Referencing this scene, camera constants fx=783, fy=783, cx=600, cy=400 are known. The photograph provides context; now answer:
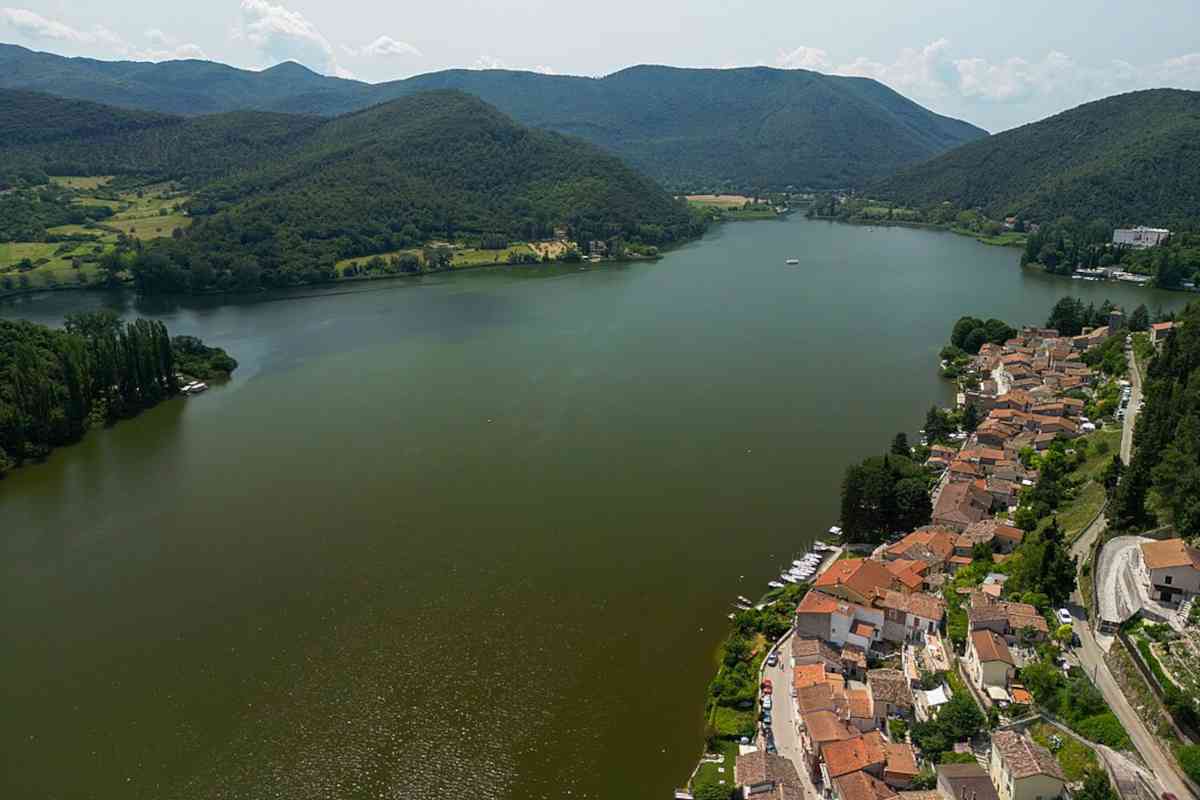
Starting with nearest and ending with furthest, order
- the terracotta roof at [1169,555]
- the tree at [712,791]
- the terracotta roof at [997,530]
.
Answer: the tree at [712,791] → the terracotta roof at [1169,555] → the terracotta roof at [997,530]

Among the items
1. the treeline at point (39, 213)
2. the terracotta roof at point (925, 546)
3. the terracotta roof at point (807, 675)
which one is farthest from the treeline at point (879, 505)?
the treeline at point (39, 213)

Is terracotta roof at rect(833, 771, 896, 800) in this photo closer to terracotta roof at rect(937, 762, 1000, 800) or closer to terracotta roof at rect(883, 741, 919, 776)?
terracotta roof at rect(883, 741, 919, 776)

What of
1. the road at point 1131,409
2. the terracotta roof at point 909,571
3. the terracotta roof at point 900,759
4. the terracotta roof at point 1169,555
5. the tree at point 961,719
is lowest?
the terracotta roof at point 900,759

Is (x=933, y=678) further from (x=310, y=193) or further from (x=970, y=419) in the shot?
(x=310, y=193)

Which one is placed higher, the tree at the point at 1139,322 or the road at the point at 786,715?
the tree at the point at 1139,322

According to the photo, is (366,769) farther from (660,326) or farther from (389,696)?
(660,326)

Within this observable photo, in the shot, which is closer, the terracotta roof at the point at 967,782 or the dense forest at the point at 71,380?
the terracotta roof at the point at 967,782

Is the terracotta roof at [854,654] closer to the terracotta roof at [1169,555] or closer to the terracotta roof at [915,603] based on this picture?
the terracotta roof at [915,603]
